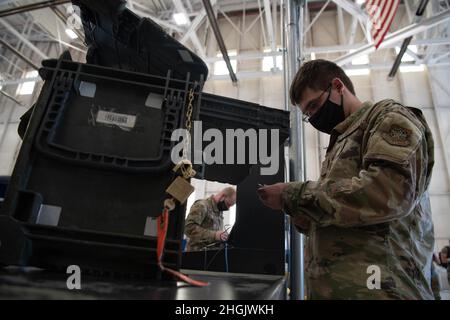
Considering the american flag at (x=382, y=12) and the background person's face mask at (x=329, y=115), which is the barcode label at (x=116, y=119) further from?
the american flag at (x=382, y=12)

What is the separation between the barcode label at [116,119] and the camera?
0.93m

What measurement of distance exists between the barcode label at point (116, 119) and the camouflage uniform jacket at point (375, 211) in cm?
55

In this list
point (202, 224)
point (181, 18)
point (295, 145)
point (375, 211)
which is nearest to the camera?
point (375, 211)

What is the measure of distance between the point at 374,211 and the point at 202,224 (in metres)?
2.27

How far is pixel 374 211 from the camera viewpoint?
71 cm

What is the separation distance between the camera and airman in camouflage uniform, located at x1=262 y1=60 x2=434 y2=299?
28.0 inches

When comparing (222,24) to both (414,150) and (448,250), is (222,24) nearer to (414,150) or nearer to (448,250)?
(448,250)

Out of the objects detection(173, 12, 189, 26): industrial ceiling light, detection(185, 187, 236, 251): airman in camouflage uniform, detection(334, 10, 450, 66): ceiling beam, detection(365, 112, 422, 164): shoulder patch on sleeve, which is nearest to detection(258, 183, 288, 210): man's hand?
detection(365, 112, 422, 164): shoulder patch on sleeve

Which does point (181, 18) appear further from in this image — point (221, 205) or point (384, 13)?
point (221, 205)

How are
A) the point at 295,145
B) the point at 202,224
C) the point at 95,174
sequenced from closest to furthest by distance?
the point at 95,174, the point at 295,145, the point at 202,224

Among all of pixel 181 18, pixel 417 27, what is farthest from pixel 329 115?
pixel 181 18

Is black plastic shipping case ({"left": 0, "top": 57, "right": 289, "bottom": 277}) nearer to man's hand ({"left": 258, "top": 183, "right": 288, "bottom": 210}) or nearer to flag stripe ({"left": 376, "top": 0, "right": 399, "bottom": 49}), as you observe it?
man's hand ({"left": 258, "top": 183, "right": 288, "bottom": 210})

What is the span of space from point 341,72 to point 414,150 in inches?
19.8

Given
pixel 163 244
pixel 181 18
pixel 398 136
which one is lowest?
pixel 163 244
